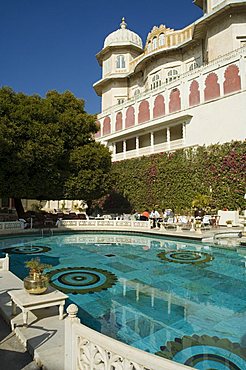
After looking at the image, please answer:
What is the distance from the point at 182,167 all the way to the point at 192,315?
1742 cm

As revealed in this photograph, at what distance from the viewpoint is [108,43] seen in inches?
1399

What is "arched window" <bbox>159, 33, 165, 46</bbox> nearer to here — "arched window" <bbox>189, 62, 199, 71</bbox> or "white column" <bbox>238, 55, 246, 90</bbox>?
"arched window" <bbox>189, 62, 199, 71</bbox>

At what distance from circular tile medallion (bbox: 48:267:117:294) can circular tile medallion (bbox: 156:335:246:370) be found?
2.84 m

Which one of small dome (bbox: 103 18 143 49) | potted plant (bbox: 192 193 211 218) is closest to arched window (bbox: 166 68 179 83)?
small dome (bbox: 103 18 143 49)

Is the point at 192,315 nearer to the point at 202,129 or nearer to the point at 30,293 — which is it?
the point at 30,293

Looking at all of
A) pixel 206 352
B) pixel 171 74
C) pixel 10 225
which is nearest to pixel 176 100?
pixel 171 74

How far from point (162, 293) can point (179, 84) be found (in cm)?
1979

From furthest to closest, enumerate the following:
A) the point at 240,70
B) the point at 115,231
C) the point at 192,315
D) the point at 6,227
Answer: the point at 240,70
the point at 115,231
the point at 6,227
the point at 192,315

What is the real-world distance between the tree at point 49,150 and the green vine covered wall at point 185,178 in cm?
273

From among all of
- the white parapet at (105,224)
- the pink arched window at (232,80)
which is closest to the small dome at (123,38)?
the pink arched window at (232,80)

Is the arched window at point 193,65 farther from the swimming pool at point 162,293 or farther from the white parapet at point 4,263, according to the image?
the white parapet at point 4,263

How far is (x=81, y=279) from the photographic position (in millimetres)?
7703

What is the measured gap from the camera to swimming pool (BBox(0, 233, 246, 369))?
440 cm

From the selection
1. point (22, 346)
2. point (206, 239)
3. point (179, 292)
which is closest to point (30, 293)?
point (22, 346)
